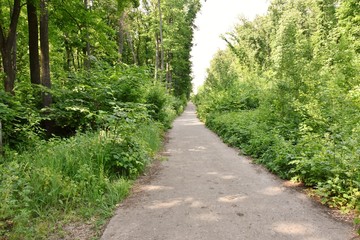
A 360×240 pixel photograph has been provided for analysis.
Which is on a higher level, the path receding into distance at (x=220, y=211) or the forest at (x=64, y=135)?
the forest at (x=64, y=135)

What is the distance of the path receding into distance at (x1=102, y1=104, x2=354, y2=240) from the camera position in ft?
10.9

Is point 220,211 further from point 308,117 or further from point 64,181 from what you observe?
point 308,117

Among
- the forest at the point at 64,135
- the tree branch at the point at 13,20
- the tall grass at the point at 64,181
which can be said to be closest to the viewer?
the tall grass at the point at 64,181

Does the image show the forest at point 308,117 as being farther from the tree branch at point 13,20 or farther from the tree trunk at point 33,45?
the tree branch at point 13,20

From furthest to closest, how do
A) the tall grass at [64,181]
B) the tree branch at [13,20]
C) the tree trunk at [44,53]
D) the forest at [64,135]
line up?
the tree trunk at [44,53] → the tree branch at [13,20] → the forest at [64,135] → the tall grass at [64,181]

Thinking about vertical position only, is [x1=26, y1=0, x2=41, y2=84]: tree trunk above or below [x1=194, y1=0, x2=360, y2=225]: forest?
above

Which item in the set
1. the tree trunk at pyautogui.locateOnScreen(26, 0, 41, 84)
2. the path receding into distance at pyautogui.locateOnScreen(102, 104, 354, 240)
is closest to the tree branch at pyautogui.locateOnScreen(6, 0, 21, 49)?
the tree trunk at pyautogui.locateOnScreen(26, 0, 41, 84)

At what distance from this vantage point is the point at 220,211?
3.99 meters

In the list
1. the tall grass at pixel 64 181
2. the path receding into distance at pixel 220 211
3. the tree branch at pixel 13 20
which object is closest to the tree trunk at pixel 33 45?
the tree branch at pixel 13 20

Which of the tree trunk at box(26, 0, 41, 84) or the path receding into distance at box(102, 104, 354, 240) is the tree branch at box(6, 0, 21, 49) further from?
the path receding into distance at box(102, 104, 354, 240)

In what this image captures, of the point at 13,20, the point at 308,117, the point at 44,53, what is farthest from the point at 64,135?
the point at 308,117

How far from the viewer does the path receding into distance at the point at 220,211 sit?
333cm

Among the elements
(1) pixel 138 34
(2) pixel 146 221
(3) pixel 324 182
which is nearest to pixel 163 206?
(2) pixel 146 221

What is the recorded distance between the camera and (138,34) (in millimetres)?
30938
